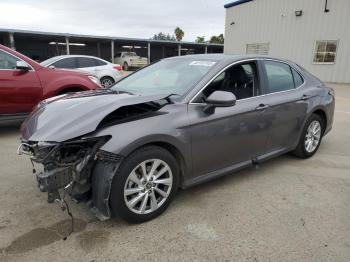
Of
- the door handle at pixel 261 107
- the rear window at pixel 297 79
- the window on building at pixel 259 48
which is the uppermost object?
the window on building at pixel 259 48

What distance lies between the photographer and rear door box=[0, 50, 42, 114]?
17.6 feet

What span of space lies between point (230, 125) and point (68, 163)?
1.66 metres

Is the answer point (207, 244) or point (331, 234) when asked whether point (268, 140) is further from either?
point (207, 244)

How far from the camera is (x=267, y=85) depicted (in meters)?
3.82

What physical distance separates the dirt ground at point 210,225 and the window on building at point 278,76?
1144 millimetres

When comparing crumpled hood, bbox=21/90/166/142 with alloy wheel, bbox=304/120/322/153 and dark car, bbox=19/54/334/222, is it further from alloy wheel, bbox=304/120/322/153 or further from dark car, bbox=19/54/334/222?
alloy wheel, bbox=304/120/322/153

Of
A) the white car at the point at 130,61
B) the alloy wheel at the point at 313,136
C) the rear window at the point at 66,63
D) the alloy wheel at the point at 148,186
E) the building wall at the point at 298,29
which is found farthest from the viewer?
the white car at the point at 130,61

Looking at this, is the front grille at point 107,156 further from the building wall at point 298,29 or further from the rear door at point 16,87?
the building wall at point 298,29

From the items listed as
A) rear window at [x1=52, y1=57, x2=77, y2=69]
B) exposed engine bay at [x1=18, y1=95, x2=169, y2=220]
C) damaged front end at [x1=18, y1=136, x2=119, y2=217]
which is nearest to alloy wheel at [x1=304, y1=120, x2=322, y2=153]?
exposed engine bay at [x1=18, y1=95, x2=169, y2=220]

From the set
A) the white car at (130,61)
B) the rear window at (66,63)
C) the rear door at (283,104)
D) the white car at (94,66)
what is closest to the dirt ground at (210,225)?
the rear door at (283,104)

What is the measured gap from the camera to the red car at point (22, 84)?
5.41m

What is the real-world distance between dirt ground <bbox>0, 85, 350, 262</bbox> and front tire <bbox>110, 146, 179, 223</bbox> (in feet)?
0.48

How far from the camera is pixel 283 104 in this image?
3887 millimetres

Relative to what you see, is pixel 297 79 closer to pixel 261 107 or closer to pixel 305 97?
pixel 305 97
